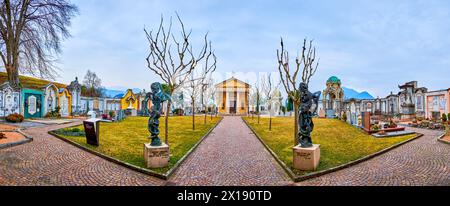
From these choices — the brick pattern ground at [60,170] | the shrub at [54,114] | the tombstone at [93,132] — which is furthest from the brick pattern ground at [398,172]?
the shrub at [54,114]

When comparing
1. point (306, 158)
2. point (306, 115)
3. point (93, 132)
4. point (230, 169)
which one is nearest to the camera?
point (306, 158)

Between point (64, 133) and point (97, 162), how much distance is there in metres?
7.56

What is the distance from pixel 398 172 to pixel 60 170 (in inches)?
388

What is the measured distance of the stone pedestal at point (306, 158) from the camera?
7152 millimetres

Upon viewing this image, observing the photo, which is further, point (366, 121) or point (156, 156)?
point (366, 121)

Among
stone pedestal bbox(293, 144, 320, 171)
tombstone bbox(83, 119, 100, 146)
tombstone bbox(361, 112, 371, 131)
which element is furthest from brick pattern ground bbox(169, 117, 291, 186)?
tombstone bbox(361, 112, 371, 131)

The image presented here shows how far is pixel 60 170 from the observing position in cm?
701

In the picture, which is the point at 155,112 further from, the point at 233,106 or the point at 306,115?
the point at 233,106

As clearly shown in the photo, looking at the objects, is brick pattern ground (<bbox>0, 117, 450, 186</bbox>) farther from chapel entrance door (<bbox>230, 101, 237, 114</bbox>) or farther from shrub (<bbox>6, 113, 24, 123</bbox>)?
chapel entrance door (<bbox>230, 101, 237, 114</bbox>)

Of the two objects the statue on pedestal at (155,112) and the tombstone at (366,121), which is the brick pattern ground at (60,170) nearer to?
the statue on pedestal at (155,112)

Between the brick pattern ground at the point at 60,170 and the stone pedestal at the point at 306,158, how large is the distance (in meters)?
4.06

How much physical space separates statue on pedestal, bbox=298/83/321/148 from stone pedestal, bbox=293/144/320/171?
1.18 ft

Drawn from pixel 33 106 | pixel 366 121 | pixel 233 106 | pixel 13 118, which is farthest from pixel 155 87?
pixel 233 106

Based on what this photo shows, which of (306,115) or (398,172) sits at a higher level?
(306,115)
